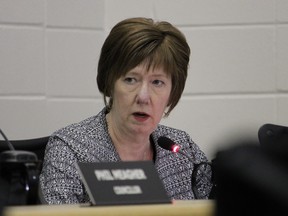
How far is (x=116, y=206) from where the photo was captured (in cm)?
146

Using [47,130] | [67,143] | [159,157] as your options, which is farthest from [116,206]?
[47,130]

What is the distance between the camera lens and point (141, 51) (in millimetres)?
2682

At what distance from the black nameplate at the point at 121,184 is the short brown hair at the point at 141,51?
1.11 metres

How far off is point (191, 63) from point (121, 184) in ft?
7.70

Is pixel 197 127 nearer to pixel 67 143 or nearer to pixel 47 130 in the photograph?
pixel 47 130

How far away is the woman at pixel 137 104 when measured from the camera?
2645mm

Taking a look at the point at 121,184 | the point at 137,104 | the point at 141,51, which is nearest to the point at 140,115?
the point at 137,104

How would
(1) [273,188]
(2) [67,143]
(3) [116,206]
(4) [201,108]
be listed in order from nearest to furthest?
(1) [273,188], (3) [116,206], (2) [67,143], (4) [201,108]

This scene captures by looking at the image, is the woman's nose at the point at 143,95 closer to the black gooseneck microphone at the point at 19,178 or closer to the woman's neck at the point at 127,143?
the woman's neck at the point at 127,143

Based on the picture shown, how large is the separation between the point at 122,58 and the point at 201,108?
121cm

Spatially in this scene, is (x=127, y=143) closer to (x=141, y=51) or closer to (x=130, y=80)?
(x=130, y=80)

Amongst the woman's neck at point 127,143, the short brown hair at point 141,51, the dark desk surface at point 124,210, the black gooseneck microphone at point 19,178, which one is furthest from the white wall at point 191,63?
the dark desk surface at point 124,210

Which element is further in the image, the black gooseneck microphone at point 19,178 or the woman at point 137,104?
the woman at point 137,104

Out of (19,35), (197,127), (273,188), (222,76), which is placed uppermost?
(273,188)
